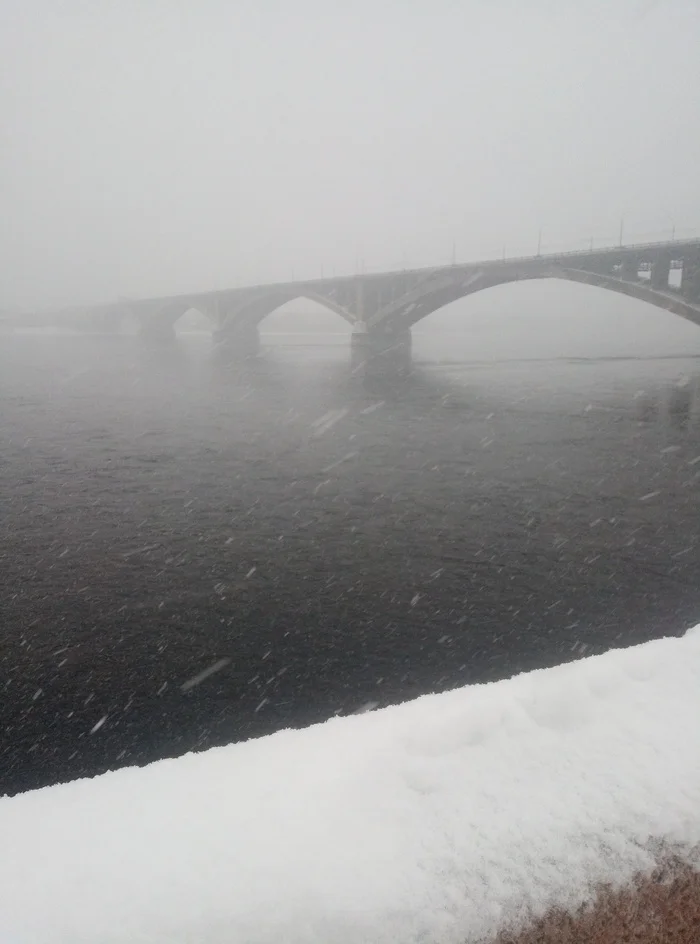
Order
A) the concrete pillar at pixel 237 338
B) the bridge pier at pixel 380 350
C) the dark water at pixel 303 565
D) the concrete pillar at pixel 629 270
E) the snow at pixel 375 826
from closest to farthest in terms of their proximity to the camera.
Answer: the snow at pixel 375 826 → the dark water at pixel 303 565 → the concrete pillar at pixel 629 270 → the bridge pier at pixel 380 350 → the concrete pillar at pixel 237 338

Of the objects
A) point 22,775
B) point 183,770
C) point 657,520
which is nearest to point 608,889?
point 183,770

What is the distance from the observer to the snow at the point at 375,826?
5.31 feet

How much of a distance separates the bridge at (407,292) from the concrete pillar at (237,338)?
0.11 m

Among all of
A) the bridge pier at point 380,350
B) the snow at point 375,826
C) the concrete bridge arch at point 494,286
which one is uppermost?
the concrete bridge arch at point 494,286

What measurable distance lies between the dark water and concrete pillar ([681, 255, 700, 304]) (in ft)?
59.0

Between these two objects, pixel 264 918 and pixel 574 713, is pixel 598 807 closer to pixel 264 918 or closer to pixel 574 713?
pixel 574 713

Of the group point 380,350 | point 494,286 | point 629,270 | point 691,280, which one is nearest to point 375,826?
point 691,280

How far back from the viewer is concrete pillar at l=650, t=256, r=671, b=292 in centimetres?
3847

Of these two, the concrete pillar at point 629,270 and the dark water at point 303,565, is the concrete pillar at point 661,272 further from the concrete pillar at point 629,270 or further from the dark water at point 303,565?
the dark water at point 303,565

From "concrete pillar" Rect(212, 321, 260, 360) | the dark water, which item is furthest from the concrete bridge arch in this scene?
the dark water

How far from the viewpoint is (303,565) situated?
1070 centimetres

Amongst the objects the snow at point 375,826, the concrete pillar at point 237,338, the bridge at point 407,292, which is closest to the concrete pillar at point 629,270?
the bridge at point 407,292

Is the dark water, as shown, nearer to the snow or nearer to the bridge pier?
the snow

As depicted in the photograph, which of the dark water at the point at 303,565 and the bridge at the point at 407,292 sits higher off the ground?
the bridge at the point at 407,292
